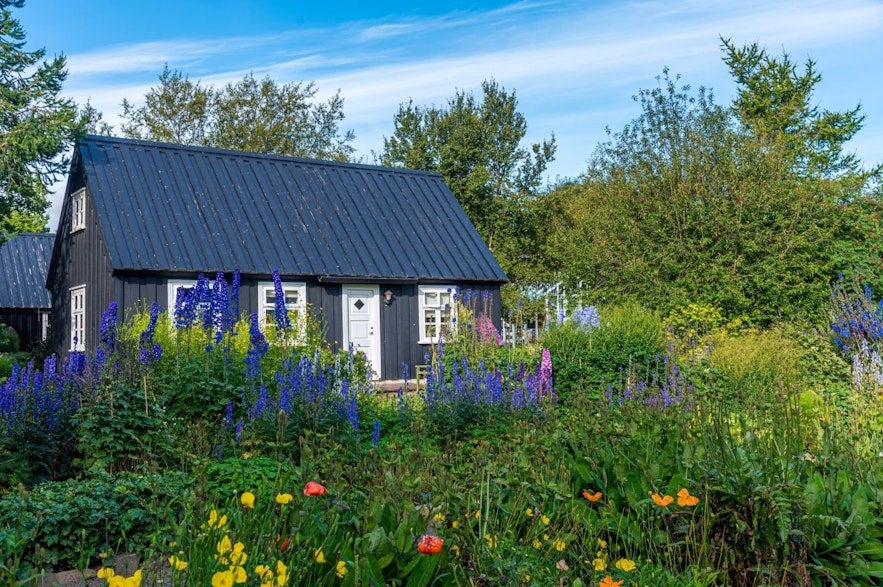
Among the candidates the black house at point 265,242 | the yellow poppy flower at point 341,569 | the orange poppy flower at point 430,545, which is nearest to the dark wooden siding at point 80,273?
the black house at point 265,242

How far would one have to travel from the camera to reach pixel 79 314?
18.1 meters

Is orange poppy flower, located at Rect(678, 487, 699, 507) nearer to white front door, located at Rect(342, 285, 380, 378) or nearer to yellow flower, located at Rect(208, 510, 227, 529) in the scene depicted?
yellow flower, located at Rect(208, 510, 227, 529)

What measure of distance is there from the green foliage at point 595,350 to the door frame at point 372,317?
18.5 ft

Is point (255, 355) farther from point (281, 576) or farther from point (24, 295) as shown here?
point (24, 295)

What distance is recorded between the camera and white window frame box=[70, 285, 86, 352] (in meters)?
17.4

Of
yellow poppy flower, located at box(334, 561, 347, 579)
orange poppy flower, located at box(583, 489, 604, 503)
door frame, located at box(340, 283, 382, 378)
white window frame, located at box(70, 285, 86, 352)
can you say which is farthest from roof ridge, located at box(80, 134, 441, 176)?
yellow poppy flower, located at box(334, 561, 347, 579)

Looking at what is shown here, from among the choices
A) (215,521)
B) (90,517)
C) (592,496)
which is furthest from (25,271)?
(215,521)

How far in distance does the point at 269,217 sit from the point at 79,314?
15.6ft

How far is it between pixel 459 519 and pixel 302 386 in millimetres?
2778

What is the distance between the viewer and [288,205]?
18031 millimetres

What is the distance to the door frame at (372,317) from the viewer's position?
56.1 ft

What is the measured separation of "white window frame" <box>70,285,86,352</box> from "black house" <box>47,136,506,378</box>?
0.04 meters

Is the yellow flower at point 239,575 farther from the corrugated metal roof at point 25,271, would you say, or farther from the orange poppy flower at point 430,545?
the corrugated metal roof at point 25,271

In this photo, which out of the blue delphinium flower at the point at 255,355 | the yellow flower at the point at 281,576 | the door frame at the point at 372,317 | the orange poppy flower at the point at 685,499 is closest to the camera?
the yellow flower at the point at 281,576
